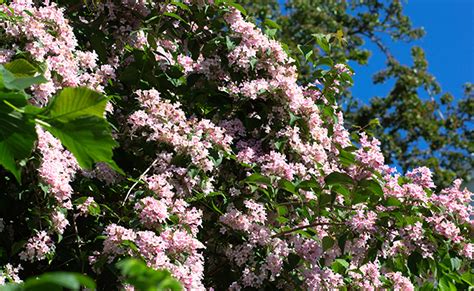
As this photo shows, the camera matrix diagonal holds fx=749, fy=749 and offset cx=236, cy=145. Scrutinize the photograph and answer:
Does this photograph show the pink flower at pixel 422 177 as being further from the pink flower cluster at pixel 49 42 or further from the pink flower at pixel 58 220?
the pink flower at pixel 58 220

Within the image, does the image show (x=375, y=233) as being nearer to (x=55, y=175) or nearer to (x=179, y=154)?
(x=179, y=154)

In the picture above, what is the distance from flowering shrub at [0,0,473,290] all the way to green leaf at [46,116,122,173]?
4.15ft

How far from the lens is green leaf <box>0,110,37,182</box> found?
1000 mm

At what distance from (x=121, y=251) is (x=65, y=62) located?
0.68 m

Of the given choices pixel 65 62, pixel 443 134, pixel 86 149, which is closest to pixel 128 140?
pixel 65 62

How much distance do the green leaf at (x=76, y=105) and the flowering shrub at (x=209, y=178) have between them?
4.11ft

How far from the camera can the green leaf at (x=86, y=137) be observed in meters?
0.95

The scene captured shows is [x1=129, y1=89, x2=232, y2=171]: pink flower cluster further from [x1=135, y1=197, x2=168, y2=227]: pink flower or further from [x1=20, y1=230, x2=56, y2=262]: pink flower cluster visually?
[x1=20, y1=230, x2=56, y2=262]: pink flower cluster

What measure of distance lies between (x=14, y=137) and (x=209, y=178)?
5.51 feet

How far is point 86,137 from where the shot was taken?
95 centimetres

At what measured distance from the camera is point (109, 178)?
8.49 feet

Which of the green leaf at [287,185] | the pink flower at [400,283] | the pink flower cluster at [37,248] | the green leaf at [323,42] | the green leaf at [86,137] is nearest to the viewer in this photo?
the green leaf at [86,137]

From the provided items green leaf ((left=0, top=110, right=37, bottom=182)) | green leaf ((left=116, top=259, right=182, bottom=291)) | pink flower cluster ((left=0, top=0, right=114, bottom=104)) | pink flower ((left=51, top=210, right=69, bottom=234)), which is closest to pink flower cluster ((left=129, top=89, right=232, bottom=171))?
pink flower cluster ((left=0, top=0, right=114, bottom=104))

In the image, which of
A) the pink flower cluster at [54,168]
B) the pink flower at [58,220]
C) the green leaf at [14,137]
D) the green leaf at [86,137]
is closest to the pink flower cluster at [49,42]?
the pink flower cluster at [54,168]
